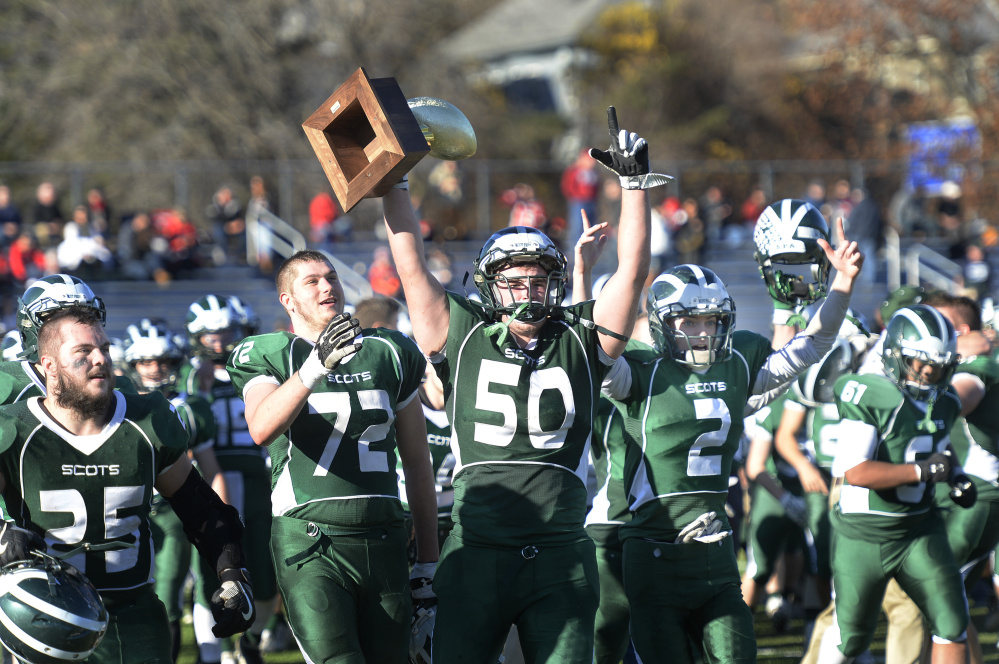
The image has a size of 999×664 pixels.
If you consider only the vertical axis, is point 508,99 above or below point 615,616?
above

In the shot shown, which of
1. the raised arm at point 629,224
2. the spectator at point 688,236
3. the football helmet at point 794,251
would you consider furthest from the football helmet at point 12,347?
the spectator at point 688,236

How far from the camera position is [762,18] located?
40.3 metres

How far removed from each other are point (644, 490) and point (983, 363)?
7.91 feet

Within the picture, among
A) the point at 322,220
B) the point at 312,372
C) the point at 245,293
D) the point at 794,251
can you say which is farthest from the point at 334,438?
the point at 322,220

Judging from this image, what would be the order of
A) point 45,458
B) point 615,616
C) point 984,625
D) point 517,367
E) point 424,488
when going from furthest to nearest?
1. point 984,625
2. point 615,616
3. point 424,488
4. point 517,367
5. point 45,458

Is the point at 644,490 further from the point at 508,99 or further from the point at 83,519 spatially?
the point at 508,99

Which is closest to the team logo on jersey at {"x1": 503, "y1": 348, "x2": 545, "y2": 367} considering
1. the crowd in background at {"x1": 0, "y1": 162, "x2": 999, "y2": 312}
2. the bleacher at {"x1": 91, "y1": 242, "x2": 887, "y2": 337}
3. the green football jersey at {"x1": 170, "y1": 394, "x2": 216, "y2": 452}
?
the green football jersey at {"x1": 170, "y1": 394, "x2": 216, "y2": 452}

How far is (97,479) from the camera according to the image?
3.87 metres

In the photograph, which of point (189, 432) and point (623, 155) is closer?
point (623, 155)

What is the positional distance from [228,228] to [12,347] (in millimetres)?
10992

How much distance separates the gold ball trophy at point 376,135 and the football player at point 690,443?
110 centimetres

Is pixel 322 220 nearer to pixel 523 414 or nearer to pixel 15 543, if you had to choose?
pixel 523 414

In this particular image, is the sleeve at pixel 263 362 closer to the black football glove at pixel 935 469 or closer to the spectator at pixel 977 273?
the black football glove at pixel 935 469

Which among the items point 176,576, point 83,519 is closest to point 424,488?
point 83,519
